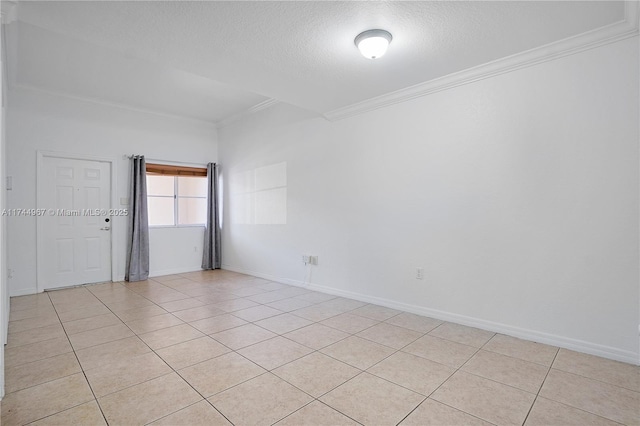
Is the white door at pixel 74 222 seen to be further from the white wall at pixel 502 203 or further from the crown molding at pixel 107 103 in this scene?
the white wall at pixel 502 203

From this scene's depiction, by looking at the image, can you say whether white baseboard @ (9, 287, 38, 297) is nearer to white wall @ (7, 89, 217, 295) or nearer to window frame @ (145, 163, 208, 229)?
white wall @ (7, 89, 217, 295)

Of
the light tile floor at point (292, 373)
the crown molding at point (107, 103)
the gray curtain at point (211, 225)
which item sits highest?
the crown molding at point (107, 103)

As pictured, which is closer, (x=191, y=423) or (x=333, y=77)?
(x=191, y=423)

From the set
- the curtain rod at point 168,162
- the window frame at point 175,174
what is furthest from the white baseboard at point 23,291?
the curtain rod at point 168,162

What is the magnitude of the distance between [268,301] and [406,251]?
6.09 ft

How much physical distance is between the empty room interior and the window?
0.86 metres

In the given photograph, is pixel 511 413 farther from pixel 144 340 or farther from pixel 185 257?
pixel 185 257

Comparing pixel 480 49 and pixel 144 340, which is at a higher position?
pixel 480 49

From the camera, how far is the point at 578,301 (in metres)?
2.69

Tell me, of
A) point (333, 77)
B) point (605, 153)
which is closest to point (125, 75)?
point (333, 77)

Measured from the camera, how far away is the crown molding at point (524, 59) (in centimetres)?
245

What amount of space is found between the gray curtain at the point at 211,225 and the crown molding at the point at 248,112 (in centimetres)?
85

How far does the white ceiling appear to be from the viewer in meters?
2.27

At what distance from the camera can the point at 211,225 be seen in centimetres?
641
